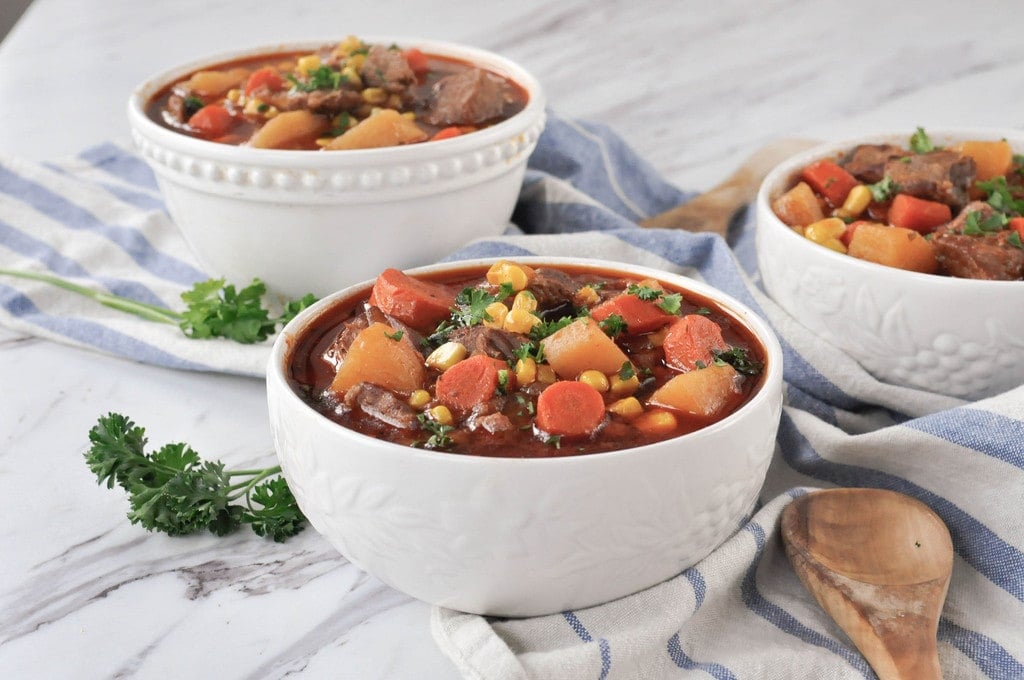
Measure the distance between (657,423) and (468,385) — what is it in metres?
0.36

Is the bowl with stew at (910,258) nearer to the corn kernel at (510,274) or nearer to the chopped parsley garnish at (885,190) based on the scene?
the chopped parsley garnish at (885,190)

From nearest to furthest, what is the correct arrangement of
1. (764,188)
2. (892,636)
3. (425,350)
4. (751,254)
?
1. (892,636)
2. (425,350)
3. (764,188)
4. (751,254)

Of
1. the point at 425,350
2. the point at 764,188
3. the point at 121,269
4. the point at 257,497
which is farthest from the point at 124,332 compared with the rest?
the point at 764,188

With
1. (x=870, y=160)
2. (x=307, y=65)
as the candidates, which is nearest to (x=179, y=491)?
(x=307, y=65)

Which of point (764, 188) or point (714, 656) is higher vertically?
point (764, 188)

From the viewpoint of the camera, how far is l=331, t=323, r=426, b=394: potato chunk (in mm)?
2297

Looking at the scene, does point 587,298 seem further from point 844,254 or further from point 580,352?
point 844,254

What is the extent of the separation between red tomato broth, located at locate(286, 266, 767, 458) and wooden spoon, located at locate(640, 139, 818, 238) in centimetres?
114

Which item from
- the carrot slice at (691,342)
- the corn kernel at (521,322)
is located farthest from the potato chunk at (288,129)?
the carrot slice at (691,342)

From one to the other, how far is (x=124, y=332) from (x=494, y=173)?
3.68 feet

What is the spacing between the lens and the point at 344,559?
2490 millimetres

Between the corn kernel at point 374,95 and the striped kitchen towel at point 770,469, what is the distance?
573 millimetres

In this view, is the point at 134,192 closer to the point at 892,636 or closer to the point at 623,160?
the point at 623,160

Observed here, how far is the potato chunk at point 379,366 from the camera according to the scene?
2.30 m
